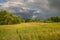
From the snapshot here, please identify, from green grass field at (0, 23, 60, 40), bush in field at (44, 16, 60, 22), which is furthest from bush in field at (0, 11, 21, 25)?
bush in field at (44, 16, 60, 22)

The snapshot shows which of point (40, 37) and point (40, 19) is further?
point (40, 19)

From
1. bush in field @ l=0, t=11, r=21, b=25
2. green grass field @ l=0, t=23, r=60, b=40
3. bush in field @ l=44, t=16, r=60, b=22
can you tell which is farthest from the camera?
bush in field @ l=44, t=16, r=60, b=22

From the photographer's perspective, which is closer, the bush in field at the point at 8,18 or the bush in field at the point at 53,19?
the bush in field at the point at 8,18

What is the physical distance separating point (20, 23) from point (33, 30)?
0.38 meters

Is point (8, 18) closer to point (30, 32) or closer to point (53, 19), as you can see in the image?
point (30, 32)

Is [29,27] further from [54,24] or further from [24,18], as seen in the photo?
[54,24]

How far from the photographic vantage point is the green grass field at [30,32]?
3.45 metres

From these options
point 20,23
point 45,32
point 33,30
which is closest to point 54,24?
point 45,32

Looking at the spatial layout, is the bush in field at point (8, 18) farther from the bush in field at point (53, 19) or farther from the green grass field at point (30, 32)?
the bush in field at point (53, 19)

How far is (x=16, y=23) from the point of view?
3609mm

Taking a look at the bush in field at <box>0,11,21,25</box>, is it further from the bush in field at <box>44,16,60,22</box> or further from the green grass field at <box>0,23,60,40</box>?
the bush in field at <box>44,16,60,22</box>

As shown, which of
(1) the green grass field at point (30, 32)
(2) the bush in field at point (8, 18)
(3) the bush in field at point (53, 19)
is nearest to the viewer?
(1) the green grass field at point (30, 32)

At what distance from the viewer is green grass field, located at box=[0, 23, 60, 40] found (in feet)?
11.3

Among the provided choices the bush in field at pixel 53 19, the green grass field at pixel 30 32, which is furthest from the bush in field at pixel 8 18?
the bush in field at pixel 53 19
